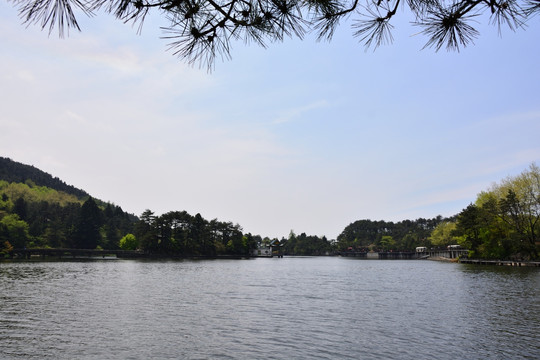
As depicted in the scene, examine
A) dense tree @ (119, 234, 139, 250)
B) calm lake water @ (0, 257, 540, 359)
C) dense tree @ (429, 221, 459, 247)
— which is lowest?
calm lake water @ (0, 257, 540, 359)

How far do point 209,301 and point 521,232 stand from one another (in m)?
76.7

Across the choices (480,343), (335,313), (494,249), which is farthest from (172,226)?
(480,343)

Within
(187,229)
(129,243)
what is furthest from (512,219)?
(129,243)

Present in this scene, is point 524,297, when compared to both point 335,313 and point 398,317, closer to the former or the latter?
point 398,317

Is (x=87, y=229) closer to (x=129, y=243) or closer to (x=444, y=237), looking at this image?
(x=129, y=243)

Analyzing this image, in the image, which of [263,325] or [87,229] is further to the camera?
[87,229]

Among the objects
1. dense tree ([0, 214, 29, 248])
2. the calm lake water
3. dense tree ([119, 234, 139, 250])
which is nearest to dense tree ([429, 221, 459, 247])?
dense tree ([119, 234, 139, 250])

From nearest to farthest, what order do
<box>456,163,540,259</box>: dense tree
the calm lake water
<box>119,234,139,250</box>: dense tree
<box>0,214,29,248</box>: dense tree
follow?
the calm lake water → <box>456,163,540,259</box>: dense tree → <box>0,214,29,248</box>: dense tree → <box>119,234,139,250</box>: dense tree

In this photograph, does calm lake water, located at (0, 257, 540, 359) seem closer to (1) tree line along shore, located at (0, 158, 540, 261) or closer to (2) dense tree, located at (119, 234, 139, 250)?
(1) tree line along shore, located at (0, 158, 540, 261)

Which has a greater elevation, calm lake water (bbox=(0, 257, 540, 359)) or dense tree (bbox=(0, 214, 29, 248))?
dense tree (bbox=(0, 214, 29, 248))

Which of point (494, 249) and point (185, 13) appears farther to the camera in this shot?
point (494, 249)

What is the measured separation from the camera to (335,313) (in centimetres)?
2391

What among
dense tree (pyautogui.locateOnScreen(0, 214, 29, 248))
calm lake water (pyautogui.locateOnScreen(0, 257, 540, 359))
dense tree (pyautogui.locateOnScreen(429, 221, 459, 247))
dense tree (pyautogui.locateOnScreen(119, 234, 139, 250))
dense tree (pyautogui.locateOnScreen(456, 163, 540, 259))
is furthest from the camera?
dense tree (pyautogui.locateOnScreen(429, 221, 459, 247))

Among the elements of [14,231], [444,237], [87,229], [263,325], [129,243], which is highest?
[444,237]
